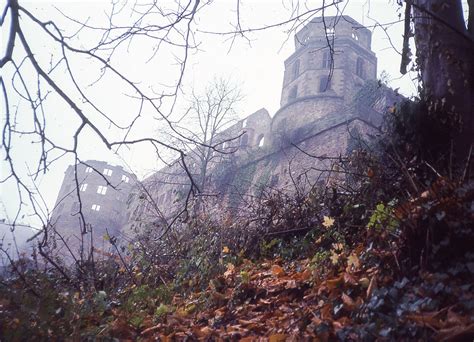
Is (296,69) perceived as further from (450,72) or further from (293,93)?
(450,72)

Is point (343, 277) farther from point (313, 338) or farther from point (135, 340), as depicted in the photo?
point (135, 340)

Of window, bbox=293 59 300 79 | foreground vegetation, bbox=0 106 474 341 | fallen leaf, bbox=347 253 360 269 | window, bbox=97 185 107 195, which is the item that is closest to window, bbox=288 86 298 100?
window, bbox=293 59 300 79

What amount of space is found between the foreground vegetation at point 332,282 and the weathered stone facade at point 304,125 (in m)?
9.70

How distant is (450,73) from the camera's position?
4.27 m

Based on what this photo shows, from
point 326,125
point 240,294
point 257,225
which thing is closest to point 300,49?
point 326,125

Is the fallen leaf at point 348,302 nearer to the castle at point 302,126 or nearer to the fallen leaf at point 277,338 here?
the fallen leaf at point 277,338

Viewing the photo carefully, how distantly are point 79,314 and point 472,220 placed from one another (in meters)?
3.94

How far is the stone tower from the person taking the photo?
26.9 meters

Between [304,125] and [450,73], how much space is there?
60.2ft

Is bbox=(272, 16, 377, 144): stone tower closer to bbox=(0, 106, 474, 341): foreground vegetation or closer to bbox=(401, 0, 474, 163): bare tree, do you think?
bbox=(0, 106, 474, 341): foreground vegetation

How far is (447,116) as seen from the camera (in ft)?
13.8

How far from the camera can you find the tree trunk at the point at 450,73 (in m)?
Result: 4.12

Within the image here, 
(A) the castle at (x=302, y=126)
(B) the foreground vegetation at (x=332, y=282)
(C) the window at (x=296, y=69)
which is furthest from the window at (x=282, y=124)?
(B) the foreground vegetation at (x=332, y=282)

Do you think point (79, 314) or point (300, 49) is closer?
point (79, 314)
